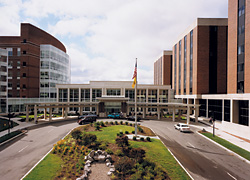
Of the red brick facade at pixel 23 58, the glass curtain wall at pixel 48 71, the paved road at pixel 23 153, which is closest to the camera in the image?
the paved road at pixel 23 153

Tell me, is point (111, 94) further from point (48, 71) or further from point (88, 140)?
point (88, 140)

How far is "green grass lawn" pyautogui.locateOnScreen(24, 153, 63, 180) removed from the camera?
42.2 feet

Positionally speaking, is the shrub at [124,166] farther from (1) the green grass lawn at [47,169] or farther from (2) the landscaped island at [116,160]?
(1) the green grass lawn at [47,169]

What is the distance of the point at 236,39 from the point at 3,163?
45.6m

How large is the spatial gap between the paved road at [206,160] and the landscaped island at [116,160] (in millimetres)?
1703

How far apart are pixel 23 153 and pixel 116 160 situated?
12.0 meters

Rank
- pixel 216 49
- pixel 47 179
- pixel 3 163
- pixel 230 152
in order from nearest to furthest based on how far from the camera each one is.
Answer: pixel 47 179
pixel 3 163
pixel 230 152
pixel 216 49

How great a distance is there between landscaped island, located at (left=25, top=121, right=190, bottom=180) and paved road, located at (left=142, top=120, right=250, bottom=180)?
1703 mm

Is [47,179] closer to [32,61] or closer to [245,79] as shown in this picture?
[245,79]

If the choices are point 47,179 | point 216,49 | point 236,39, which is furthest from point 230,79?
point 47,179

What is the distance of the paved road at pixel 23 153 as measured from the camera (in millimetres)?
14086

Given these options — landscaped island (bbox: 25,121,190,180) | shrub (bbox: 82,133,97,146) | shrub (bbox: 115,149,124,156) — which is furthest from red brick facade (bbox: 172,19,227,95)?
shrub (bbox: 82,133,97,146)

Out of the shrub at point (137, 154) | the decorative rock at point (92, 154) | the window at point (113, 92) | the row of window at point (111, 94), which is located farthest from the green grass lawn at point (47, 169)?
the window at point (113, 92)

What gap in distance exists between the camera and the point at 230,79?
33438mm
